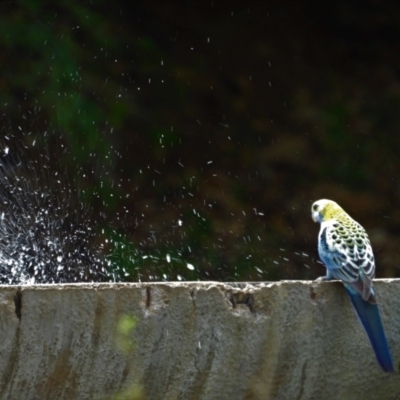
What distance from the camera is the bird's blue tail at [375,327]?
64.1 inches

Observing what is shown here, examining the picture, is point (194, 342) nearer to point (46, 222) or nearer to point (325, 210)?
point (325, 210)

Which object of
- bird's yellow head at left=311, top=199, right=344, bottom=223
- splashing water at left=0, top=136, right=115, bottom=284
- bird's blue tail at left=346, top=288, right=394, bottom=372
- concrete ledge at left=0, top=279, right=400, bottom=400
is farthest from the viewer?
splashing water at left=0, top=136, right=115, bottom=284

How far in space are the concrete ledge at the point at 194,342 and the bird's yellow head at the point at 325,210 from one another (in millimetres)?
601

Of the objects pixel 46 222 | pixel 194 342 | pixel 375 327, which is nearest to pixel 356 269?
pixel 375 327

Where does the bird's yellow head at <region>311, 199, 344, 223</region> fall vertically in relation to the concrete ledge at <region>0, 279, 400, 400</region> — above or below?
above

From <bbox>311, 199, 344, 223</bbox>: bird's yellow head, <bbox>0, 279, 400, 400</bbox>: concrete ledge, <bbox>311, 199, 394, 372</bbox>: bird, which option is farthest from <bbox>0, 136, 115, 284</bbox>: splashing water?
<bbox>0, 279, 400, 400</bbox>: concrete ledge

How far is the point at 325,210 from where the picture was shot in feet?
7.85

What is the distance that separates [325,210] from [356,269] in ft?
2.07

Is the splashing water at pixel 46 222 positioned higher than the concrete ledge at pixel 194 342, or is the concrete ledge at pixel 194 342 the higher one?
the splashing water at pixel 46 222

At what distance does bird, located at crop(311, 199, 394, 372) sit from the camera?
1.64 meters

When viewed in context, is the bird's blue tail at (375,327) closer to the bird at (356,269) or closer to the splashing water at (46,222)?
the bird at (356,269)

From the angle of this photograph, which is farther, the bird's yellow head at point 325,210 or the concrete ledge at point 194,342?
the bird's yellow head at point 325,210

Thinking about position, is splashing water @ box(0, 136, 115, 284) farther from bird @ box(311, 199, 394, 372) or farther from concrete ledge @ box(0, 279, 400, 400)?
concrete ledge @ box(0, 279, 400, 400)

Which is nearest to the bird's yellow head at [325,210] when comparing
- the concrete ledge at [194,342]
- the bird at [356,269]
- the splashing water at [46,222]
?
the bird at [356,269]
